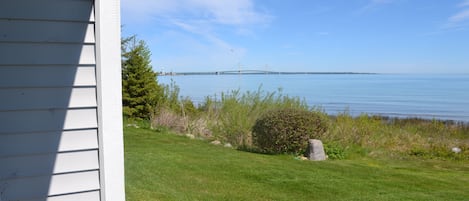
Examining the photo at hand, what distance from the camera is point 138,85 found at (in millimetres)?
13008

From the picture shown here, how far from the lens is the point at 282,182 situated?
511 cm

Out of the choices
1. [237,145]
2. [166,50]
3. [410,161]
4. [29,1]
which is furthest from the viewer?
[166,50]

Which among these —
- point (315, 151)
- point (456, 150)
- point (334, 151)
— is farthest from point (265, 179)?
point (456, 150)

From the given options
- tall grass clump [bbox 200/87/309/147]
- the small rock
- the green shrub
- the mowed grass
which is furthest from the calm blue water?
the mowed grass

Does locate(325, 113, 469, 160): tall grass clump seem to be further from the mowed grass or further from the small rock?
the mowed grass

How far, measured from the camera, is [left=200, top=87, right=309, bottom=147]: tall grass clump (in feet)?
29.4

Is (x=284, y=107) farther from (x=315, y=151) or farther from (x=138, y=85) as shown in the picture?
(x=138, y=85)

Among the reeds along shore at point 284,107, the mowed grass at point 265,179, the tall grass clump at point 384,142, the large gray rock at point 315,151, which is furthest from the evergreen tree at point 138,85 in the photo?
the large gray rock at point 315,151

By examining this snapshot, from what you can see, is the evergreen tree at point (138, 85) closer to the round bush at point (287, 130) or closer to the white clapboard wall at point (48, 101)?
the round bush at point (287, 130)

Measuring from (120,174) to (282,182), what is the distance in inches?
130

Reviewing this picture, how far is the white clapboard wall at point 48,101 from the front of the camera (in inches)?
76.1

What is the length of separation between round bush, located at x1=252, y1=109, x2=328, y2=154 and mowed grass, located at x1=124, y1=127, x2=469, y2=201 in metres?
0.63

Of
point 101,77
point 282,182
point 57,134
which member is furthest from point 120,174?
point 282,182

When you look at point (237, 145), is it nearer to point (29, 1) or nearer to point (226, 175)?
point (226, 175)
